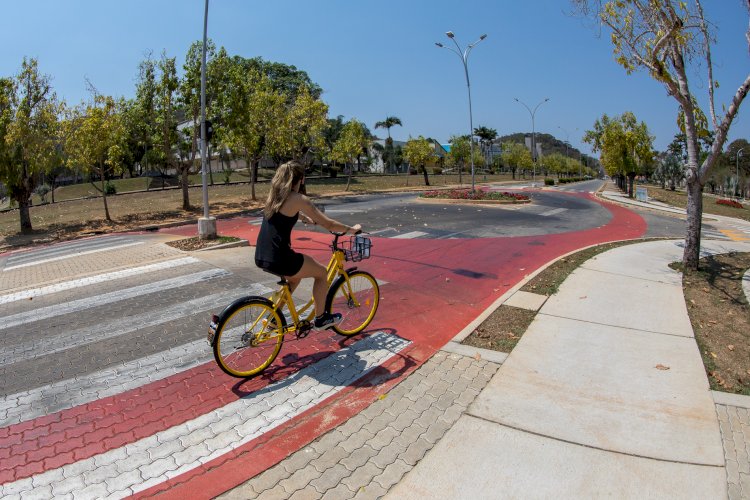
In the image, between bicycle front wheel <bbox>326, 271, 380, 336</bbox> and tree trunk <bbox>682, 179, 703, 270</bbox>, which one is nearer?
bicycle front wheel <bbox>326, 271, 380, 336</bbox>

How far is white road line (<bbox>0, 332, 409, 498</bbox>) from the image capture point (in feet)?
9.75

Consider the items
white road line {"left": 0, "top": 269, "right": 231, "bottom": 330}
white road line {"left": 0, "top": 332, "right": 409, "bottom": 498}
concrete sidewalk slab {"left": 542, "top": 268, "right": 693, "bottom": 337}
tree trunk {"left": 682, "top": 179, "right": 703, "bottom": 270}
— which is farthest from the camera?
tree trunk {"left": 682, "top": 179, "right": 703, "bottom": 270}

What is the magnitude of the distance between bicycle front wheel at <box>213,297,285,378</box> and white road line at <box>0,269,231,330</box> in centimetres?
343

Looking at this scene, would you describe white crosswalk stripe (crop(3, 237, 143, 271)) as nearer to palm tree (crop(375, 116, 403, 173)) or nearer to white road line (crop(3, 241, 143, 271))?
white road line (crop(3, 241, 143, 271))

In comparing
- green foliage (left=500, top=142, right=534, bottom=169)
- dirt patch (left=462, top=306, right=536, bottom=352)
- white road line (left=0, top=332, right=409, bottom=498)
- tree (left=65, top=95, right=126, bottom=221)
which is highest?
green foliage (left=500, top=142, right=534, bottom=169)

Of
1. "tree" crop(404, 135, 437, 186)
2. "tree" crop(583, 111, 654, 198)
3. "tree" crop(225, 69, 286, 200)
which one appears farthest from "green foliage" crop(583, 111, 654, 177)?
"tree" crop(225, 69, 286, 200)

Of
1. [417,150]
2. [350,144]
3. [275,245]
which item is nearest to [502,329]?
[275,245]

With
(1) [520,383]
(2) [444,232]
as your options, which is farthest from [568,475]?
(2) [444,232]

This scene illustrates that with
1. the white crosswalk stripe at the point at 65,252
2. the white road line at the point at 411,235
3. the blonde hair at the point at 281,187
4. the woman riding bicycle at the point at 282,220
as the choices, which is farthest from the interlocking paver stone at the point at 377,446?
the white crosswalk stripe at the point at 65,252

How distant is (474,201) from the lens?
80.7ft

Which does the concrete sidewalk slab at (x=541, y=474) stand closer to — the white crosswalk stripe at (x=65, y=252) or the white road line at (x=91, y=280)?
the white road line at (x=91, y=280)

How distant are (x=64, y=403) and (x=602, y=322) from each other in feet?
19.5

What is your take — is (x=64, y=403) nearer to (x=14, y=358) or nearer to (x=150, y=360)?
(x=150, y=360)

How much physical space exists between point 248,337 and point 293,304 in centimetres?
55
